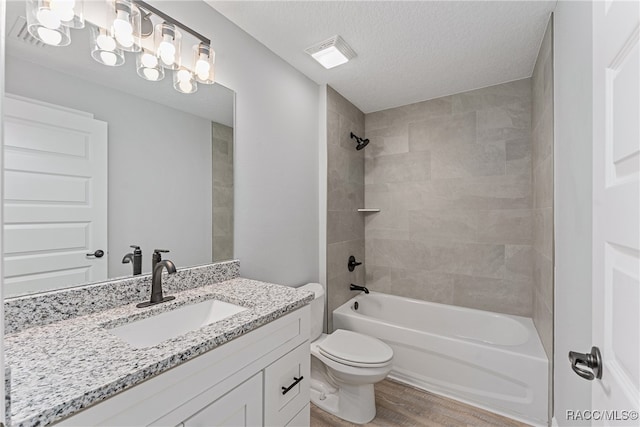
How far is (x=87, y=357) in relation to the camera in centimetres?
75

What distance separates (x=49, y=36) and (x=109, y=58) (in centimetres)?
19

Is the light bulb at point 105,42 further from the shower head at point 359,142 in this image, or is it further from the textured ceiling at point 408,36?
the shower head at point 359,142

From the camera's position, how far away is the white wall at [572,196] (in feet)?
3.49

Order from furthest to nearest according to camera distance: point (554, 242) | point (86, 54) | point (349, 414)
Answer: point (349, 414) < point (554, 242) < point (86, 54)

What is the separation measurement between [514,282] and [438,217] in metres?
0.81

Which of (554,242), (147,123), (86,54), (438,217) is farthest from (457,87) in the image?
(86,54)

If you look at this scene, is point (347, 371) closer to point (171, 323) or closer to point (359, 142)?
point (171, 323)

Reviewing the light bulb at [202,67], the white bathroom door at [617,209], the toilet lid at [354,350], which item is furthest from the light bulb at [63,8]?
the toilet lid at [354,350]

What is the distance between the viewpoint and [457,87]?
8.11 ft

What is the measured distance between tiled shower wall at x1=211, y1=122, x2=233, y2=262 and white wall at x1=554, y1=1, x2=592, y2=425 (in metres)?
1.65

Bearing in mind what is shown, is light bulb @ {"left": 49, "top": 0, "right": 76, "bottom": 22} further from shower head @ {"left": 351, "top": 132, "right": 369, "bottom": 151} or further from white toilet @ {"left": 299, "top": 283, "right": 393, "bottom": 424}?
shower head @ {"left": 351, "top": 132, "right": 369, "bottom": 151}

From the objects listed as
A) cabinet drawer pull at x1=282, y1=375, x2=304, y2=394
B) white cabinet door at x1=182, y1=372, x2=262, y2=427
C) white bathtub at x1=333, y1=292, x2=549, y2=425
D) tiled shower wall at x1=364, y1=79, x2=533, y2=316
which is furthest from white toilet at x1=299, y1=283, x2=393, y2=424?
tiled shower wall at x1=364, y1=79, x2=533, y2=316

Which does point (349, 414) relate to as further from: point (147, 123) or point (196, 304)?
point (147, 123)

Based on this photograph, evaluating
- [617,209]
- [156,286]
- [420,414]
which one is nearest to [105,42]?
[156,286]
